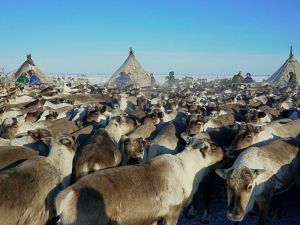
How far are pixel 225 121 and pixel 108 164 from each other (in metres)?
6.02

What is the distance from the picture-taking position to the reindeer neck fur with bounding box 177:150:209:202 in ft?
22.0

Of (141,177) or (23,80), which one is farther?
(23,80)

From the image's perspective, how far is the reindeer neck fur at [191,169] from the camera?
22.0ft

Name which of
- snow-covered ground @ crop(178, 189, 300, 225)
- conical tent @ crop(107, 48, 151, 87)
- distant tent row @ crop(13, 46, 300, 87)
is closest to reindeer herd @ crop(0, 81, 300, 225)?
snow-covered ground @ crop(178, 189, 300, 225)

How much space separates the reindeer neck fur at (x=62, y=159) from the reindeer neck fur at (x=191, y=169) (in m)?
1.95

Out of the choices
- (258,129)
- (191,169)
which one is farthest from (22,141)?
(258,129)

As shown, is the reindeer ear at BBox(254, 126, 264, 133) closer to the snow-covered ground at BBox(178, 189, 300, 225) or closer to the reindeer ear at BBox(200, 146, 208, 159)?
the snow-covered ground at BBox(178, 189, 300, 225)

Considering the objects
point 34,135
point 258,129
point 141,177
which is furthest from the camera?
point 34,135

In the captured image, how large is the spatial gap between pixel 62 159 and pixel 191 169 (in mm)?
2265

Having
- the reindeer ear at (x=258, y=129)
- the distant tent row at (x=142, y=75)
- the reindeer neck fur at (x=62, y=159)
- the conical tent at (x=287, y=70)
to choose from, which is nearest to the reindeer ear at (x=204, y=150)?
the reindeer ear at (x=258, y=129)

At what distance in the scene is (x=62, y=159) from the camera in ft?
23.5

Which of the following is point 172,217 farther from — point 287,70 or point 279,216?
point 287,70

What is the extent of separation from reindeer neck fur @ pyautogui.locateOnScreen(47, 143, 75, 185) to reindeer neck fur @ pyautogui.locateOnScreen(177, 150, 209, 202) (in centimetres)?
195

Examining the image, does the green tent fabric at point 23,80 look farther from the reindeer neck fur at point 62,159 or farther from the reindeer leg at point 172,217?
the reindeer leg at point 172,217
